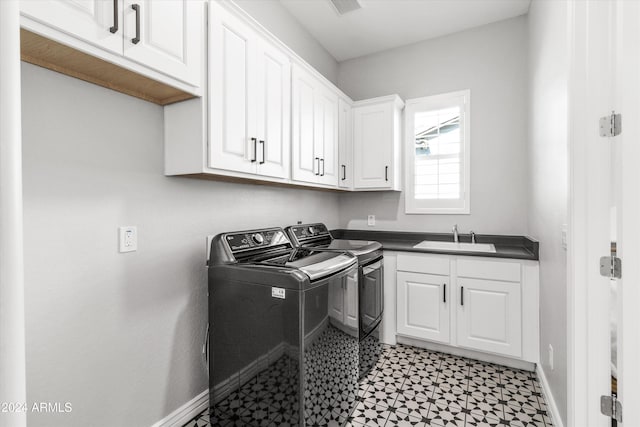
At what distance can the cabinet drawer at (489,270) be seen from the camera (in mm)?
2356

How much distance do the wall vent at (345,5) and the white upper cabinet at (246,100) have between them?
2.76 feet

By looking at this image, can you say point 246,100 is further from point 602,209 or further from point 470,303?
point 470,303

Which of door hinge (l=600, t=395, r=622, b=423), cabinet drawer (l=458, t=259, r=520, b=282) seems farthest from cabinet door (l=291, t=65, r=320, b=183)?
door hinge (l=600, t=395, r=622, b=423)

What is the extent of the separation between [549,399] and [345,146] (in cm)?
241

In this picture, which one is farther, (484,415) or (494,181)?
(494,181)

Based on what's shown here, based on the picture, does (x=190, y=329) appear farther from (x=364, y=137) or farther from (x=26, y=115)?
(x=364, y=137)

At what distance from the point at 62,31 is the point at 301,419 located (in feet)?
5.59

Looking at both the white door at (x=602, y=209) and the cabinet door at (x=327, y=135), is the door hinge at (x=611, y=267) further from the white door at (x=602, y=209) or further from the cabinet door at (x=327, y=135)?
Result: the cabinet door at (x=327, y=135)

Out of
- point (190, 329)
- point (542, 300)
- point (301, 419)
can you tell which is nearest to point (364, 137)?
point (542, 300)

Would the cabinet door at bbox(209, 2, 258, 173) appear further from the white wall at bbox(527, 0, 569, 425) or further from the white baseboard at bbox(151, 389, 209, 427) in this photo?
the white wall at bbox(527, 0, 569, 425)

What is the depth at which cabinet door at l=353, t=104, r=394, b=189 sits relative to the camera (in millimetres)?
3062

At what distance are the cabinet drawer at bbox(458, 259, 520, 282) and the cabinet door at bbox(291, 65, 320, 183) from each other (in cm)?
137

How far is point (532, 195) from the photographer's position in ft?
8.27

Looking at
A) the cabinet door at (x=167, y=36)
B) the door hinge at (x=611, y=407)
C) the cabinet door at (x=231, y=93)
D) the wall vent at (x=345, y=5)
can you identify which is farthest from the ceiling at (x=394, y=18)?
the door hinge at (x=611, y=407)
